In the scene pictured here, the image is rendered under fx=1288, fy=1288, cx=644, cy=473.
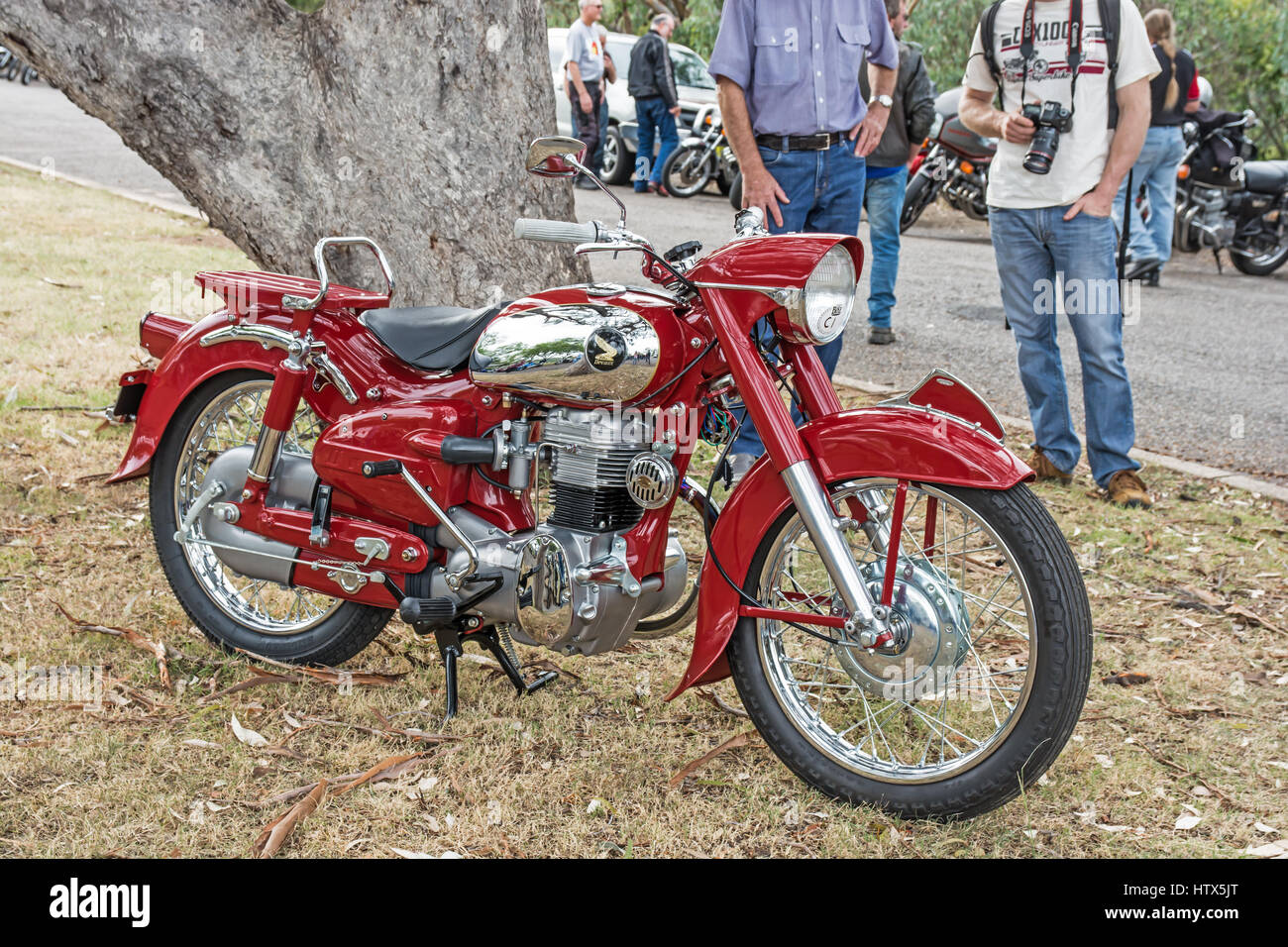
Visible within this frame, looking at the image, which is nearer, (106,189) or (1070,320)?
(1070,320)

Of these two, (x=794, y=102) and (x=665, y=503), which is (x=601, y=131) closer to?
(x=794, y=102)

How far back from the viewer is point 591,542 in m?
3.05

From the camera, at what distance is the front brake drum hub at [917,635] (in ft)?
9.20

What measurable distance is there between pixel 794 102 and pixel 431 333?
2.14 metres

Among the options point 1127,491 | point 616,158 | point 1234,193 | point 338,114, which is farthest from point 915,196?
point 338,114

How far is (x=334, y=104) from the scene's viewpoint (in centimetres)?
457

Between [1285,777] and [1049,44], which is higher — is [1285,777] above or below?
below

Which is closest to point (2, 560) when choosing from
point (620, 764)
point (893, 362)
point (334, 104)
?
point (334, 104)

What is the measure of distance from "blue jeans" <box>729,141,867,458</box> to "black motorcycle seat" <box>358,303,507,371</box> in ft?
6.21

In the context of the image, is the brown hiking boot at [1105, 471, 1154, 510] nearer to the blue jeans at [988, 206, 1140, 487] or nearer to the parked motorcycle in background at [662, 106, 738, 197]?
the blue jeans at [988, 206, 1140, 487]

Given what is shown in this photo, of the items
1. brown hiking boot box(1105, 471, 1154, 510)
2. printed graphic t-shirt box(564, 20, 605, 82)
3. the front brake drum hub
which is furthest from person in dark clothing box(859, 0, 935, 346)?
printed graphic t-shirt box(564, 20, 605, 82)

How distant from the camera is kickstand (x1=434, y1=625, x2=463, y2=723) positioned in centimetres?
333
